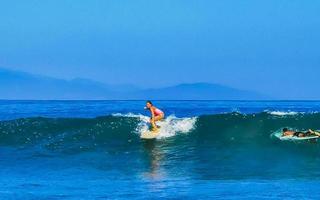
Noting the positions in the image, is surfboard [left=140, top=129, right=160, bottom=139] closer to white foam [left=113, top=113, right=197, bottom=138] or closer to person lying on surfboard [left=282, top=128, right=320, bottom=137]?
white foam [left=113, top=113, right=197, bottom=138]

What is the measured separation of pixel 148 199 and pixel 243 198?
1854mm

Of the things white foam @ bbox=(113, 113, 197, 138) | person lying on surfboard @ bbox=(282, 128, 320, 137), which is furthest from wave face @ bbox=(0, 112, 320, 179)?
person lying on surfboard @ bbox=(282, 128, 320, 137)

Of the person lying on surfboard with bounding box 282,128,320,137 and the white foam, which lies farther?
the white foam

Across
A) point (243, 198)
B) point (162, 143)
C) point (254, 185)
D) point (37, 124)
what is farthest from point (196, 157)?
point (37, 124)

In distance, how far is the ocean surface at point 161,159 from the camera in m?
14.3

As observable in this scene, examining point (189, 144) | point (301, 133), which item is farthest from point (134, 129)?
point (301, 133)

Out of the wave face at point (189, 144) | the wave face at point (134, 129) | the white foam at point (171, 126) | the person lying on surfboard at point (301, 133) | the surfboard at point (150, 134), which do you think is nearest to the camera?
the wave face at point (189, 144)

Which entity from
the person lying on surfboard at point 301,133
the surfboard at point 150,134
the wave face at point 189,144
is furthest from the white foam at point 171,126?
the person lying on surfboard at point 301,133

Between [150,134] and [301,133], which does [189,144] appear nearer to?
[150,134]

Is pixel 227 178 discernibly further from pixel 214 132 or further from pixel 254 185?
pixel 214 132

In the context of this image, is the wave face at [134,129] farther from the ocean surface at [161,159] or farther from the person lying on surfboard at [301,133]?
the person lying on surfboard at [301,133]

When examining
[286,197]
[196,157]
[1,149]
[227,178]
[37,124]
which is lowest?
[286,197]

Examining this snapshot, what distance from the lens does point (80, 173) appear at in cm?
1756

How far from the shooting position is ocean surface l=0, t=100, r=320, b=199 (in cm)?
1427
